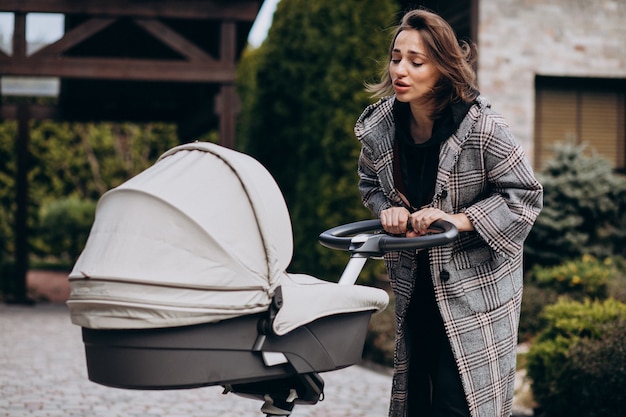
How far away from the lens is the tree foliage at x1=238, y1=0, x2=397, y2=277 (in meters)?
Result: 10.9

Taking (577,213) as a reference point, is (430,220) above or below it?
above

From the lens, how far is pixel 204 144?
8.45 ft

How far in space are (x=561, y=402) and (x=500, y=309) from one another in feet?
8.54

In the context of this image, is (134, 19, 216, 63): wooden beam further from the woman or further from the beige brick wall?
the woman

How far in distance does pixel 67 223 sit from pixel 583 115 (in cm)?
1050

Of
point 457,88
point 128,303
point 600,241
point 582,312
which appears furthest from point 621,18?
point 128,303

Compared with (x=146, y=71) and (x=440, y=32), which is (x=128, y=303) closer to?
(x=440, y=32)

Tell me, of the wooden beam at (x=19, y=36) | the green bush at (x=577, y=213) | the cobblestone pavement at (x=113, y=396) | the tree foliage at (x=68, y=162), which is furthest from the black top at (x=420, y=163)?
the tree foliage at (x=68, y=162)

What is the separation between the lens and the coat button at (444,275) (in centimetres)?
282

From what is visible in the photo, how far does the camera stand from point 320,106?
11641 mm

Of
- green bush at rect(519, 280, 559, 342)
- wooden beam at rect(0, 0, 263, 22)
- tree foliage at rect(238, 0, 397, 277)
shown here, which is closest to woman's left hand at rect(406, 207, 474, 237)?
green bush at rect(519, 280, 559, 342)

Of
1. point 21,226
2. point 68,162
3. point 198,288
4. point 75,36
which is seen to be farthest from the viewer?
point 68,162

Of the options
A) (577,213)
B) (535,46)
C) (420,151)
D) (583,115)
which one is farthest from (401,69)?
(583,115)

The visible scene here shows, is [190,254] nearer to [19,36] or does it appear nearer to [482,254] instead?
[482,254]
